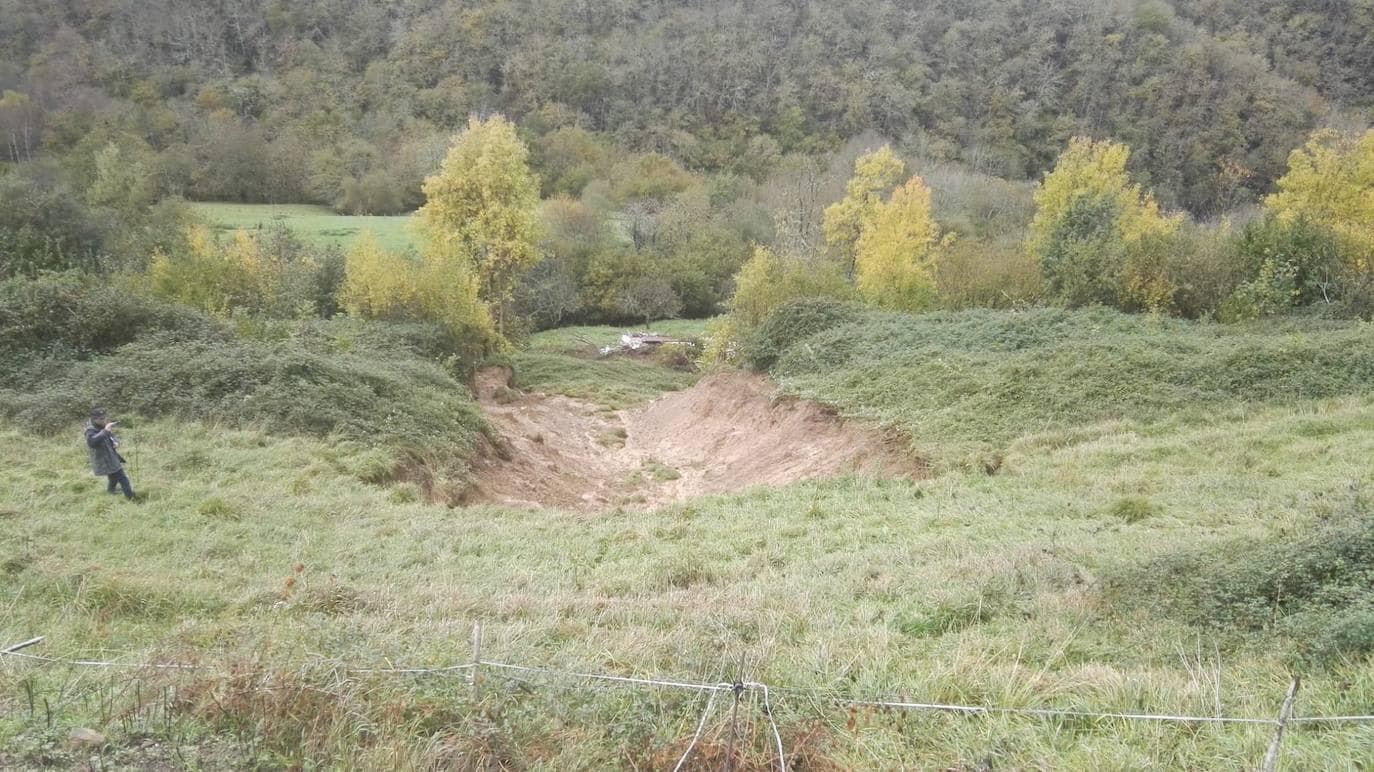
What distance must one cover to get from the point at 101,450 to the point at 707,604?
947cm

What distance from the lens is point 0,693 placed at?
164 inches

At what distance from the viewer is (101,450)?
33.9 feet

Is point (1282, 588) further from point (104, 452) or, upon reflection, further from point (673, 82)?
point (673, 82)

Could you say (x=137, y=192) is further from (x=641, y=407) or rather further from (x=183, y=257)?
(x=641, y=407)

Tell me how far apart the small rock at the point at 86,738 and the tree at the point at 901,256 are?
2874 cm

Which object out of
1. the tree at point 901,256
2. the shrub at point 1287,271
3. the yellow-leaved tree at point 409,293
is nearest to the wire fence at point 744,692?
the shrub at point 1287,271

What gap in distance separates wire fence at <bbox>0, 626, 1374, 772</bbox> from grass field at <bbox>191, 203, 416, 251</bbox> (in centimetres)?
4415

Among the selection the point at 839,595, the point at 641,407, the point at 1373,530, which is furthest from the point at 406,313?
the point at 1373,530

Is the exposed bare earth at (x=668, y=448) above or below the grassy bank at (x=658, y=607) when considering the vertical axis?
below

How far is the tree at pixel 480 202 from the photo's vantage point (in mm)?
28531

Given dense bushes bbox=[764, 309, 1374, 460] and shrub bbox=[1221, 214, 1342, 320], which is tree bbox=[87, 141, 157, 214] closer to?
dense bushes bbox=[764, 309, 1374, 460]

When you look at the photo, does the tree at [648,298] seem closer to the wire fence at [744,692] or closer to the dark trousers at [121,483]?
the dark trousers at [121,483]

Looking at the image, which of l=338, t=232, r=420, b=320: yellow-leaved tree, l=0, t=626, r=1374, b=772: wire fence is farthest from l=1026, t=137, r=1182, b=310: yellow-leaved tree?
l=338, t=232, r=420, b=320: yellow-leaved tree

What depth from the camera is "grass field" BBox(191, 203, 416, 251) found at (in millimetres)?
47300
